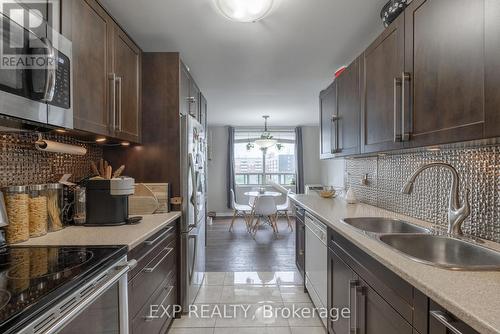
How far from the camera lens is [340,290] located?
5.43 feet

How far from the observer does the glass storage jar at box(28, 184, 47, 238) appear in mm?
1387

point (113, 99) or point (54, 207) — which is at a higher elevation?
point (113, 99)

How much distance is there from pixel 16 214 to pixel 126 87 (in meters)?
1.05

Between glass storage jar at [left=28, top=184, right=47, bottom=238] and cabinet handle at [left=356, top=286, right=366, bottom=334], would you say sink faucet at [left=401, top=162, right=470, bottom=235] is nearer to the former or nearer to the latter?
cabinet handle at [left=356, top=286, right=366, bottom=334]

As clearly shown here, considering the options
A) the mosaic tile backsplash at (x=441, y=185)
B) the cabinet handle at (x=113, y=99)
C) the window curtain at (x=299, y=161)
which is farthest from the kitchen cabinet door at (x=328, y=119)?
the window curtain at (x=299, y=161)

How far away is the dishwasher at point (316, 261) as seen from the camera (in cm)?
199

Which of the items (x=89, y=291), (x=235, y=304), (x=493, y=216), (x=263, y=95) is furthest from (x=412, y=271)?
(x=263, y=95)

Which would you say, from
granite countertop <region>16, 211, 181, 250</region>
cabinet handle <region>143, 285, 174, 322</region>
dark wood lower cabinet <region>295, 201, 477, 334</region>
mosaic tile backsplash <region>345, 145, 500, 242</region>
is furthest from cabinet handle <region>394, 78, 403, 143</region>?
cabinet handle <region>143, 285, 174, 322</region>

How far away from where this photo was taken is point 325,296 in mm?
1955

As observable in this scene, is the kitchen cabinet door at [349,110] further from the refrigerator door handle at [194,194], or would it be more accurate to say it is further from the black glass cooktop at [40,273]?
the black glass cooktop at [40,273]

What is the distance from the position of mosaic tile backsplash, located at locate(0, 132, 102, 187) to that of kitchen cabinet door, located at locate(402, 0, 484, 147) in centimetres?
205

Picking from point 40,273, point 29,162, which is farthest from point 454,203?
point 29,162

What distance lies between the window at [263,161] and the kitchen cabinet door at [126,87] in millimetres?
4873

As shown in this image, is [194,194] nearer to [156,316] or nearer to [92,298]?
[156,316]
